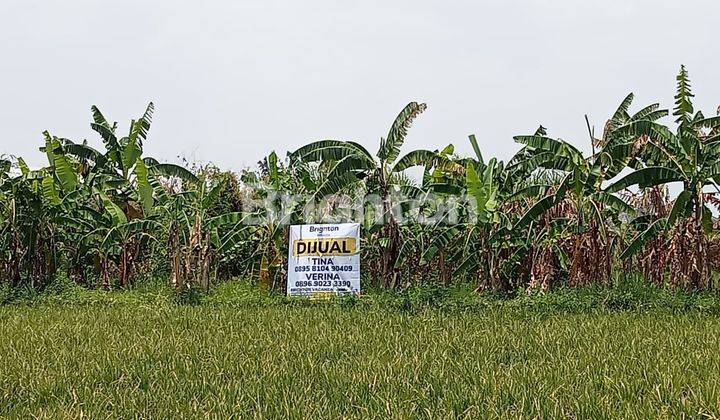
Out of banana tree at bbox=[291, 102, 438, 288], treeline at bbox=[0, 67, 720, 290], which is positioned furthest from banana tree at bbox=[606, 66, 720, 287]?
banana tree at bbox=[291, 102, 438, 288]

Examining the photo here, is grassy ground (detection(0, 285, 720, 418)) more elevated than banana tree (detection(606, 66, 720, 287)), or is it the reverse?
banana tree (detection(606, 66, 720, 287))

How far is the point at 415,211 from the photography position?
1145 centimetres

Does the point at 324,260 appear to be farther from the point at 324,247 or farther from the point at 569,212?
the point at 569,212

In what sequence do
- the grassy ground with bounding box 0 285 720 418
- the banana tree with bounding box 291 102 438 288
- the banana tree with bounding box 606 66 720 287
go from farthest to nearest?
the banana tree with bounding box 291 102 438 288
the banana tree with bounding box 606 66 720 287
the grassy ground with bounding box 0 285 720 418

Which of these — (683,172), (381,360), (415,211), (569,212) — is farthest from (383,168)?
(381,360)

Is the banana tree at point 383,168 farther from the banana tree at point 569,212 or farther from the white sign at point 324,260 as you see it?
the banana tree at point 569,212

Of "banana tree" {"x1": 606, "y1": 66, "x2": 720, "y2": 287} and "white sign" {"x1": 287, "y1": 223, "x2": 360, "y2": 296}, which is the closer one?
"banana tree" {"x1": 606, "y1": 66, "x2": 720, "y2": 287}

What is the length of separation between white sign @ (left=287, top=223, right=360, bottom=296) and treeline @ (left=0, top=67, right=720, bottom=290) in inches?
17.5

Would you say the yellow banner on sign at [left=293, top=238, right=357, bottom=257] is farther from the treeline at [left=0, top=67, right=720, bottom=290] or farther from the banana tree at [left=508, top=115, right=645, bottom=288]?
the banana tree at [left=508, top=115, right=645, bottom=288]

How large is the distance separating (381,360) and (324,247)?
584cm

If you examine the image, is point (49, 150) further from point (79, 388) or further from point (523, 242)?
point (79, 388)

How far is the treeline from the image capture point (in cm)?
912

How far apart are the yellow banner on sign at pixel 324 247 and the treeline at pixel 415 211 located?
503 millimetres

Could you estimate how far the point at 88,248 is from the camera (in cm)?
1295
